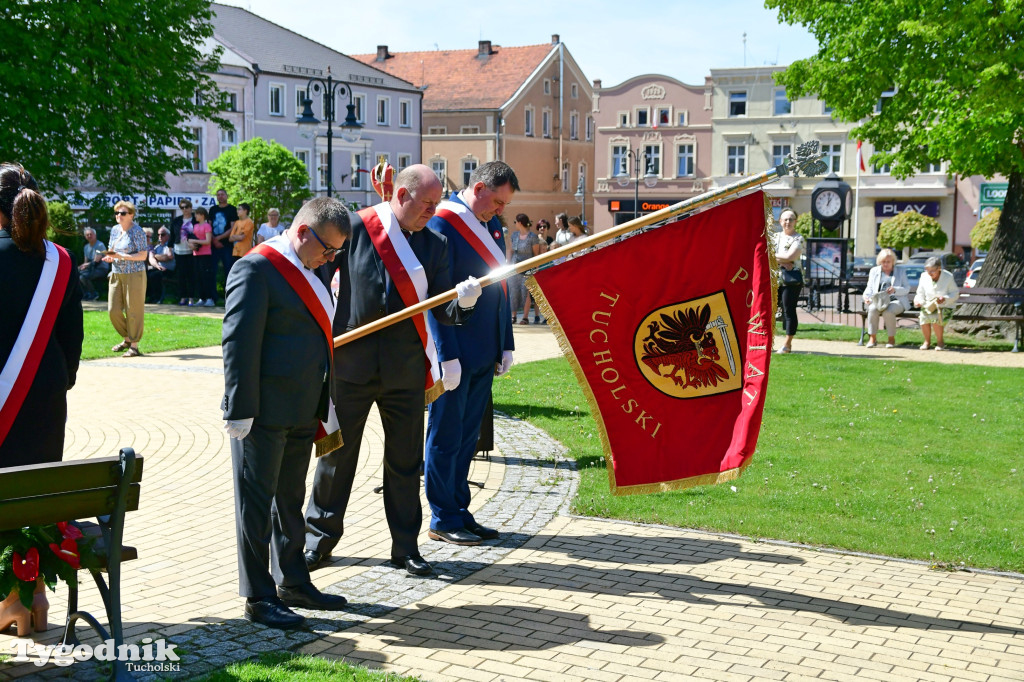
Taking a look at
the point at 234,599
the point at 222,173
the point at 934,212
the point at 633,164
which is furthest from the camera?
the point at 633,164

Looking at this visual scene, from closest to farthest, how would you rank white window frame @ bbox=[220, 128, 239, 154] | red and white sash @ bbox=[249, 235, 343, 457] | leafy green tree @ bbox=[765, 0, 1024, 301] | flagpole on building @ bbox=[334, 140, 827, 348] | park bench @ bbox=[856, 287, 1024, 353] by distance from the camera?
red and white sash @ bbox=[249, 235, 343, 457]
flagpole on building @ bbox=[334, 140, 827, 348]
park bench @ bbox=[856, 287, 1024, 353]
leafy green tree @ bbox=[765, 0, 1024, 301]
white window frame @ bbox=[220, 128, 239, 154]

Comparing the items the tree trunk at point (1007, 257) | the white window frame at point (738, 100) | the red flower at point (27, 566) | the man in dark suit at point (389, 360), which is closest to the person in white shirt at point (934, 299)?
the tree trunk at point (1007, 257)

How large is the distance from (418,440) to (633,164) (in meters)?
66.8

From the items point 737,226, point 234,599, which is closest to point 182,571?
point 234,599

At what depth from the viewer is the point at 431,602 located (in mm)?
5863

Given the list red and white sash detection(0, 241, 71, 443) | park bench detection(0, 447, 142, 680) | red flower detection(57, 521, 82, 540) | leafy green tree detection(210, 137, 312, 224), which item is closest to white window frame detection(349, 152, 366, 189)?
leafy green tree detection(210, 137, 312, 224)

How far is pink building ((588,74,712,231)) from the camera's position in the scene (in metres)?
69.4

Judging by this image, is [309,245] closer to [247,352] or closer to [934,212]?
[247,352]

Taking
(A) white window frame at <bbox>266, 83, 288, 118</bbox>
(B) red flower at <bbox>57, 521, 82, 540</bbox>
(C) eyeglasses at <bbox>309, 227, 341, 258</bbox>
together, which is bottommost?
(B) red flower at <bbox>57, 521, 82, 540</bbox>

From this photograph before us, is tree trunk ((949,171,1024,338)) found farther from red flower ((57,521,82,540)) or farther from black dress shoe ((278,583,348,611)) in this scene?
red flower ((57,521,82,540))

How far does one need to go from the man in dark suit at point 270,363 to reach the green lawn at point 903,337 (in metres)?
14.1

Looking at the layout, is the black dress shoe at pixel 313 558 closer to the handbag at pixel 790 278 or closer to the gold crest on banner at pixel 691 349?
the gold crest on banner at pixel 691 349

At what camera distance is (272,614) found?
17.7 feet

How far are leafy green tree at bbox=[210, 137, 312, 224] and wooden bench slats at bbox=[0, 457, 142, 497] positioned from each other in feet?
120
